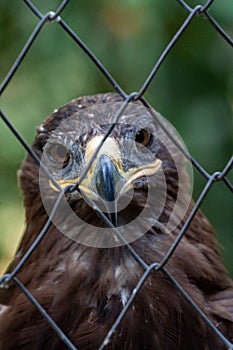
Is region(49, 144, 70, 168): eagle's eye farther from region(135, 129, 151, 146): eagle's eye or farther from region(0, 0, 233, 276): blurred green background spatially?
region(0, 0, 233, 276): blurred green background

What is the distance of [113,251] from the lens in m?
2.82

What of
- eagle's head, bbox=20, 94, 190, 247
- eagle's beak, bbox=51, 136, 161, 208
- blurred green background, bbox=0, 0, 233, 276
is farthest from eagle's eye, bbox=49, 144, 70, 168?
blurred green background, bbox=0, 0, 233, 276

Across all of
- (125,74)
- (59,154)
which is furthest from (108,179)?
(125,74)

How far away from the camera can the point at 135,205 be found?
2.81 m

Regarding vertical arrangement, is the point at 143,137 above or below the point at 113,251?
above

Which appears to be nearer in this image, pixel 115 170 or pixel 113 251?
pixel 115 170

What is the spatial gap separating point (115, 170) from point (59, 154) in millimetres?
482

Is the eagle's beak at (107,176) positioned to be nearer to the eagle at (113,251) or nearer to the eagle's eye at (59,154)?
the eagle at (113,251)

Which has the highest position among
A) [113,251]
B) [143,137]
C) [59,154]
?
[59,154]

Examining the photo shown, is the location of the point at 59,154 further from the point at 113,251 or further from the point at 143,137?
the point at 113,251

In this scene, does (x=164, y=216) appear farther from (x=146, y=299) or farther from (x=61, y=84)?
(x=61, y=84)

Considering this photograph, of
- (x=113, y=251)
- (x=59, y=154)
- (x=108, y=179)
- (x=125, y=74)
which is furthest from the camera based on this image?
(x=125, y=74)

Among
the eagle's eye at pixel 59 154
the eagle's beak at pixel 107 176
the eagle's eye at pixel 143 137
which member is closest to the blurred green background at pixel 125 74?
the eagle's eye at pixel 59 154

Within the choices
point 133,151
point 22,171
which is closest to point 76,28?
point 22,171
